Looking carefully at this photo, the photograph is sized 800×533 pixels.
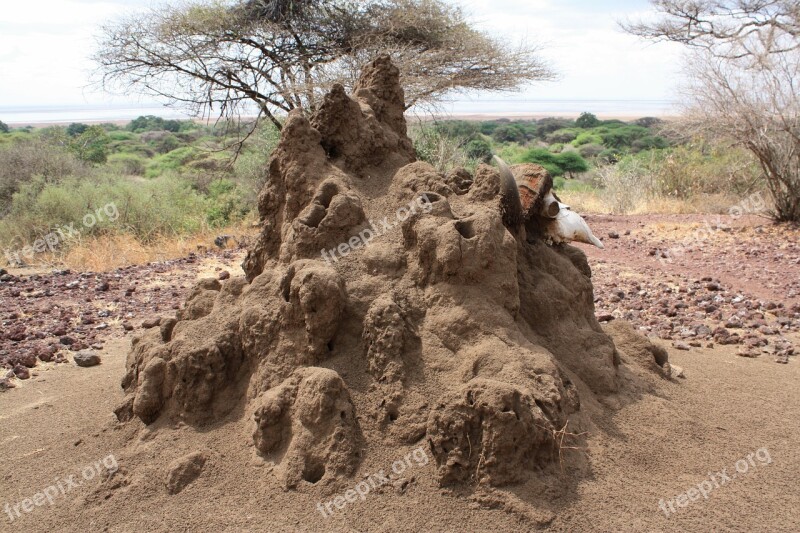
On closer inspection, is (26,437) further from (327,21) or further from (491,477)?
(327,21)

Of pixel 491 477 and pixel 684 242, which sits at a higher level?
pixel 491 477

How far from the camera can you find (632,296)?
7.07 metres

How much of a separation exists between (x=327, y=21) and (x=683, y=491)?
1270 centimetres

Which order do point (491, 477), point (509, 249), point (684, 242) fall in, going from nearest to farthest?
point (491, 477)
point (509, 249)
point (684, 242)

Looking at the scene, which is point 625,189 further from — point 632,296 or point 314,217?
point 314,217

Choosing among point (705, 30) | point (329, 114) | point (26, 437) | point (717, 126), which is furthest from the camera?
point (705, 30)

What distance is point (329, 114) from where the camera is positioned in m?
4.07

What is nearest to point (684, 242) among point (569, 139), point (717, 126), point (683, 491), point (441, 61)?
point (717, 126)

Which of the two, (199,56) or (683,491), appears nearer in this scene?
(683,491)

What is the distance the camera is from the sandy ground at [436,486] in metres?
2.65
